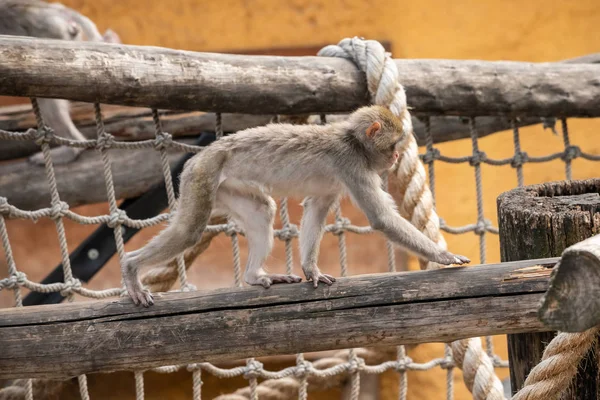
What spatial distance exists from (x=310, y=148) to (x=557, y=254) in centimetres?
58

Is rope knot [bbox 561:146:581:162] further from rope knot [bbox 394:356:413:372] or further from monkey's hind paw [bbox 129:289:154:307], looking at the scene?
monkey's hind paw [bbox 129:289:154:307]

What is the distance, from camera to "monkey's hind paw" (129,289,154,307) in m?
1.51

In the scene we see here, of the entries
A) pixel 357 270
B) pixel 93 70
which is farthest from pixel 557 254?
pixel 357 270

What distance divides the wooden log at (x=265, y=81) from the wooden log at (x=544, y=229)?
742 millimetres

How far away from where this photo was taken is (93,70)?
74.9 inches

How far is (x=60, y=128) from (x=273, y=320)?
73.7 inches

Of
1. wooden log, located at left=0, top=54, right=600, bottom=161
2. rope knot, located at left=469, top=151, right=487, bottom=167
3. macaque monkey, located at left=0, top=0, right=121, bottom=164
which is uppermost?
macaque monkey, located at left=0, top=0, right=121, bottom=164

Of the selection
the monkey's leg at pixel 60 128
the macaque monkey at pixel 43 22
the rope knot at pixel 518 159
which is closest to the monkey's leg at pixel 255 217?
the rope knot at pixel 518 159

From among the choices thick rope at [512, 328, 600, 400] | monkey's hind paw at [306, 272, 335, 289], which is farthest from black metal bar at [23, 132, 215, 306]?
thick rope at [512, 328, 600, 400]

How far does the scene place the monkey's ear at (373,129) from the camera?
1731 millimetres

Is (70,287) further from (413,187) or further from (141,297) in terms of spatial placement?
(413,187)

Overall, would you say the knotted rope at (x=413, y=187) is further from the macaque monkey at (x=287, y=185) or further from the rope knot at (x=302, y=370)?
the rope knot at (x=302, y=370)

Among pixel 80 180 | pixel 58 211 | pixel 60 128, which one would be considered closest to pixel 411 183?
pixel 58 211

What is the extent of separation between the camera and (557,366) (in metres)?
1.21
